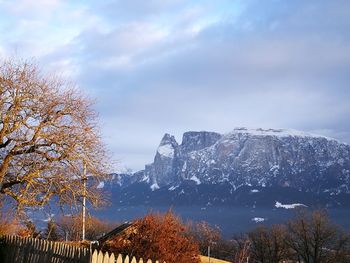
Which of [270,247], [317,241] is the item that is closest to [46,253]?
[317,241]

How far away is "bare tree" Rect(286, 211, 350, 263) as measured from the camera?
93406mm

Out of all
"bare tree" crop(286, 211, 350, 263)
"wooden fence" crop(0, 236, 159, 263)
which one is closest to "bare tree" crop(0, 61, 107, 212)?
"wooden fence" crop(0, 236, 159, 263)

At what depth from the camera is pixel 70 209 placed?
18188 millimetres

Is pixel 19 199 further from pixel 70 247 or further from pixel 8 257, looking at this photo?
pixel 70 247

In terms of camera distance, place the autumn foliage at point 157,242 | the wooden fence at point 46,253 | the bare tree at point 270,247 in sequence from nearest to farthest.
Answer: the wooden fence at point 46,253
the autumn foliage at point 157,242
the bare tree at point 270,247

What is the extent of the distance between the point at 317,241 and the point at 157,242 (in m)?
82.0

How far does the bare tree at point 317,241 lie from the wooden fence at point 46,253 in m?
84.1

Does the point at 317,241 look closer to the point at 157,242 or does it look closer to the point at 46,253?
the point at 157,242

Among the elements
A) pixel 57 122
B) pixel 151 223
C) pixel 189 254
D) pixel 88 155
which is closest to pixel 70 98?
pixel 57 122

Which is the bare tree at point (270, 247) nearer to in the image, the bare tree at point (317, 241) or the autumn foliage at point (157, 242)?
the bare tree at point (317, 241)

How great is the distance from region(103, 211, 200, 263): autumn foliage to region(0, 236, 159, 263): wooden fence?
8.30ft

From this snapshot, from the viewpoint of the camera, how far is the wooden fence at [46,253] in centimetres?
1195

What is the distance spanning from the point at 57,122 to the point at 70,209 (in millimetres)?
3392

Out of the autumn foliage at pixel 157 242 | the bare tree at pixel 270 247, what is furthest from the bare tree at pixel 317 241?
the autumn foliage at pixel 157 242
